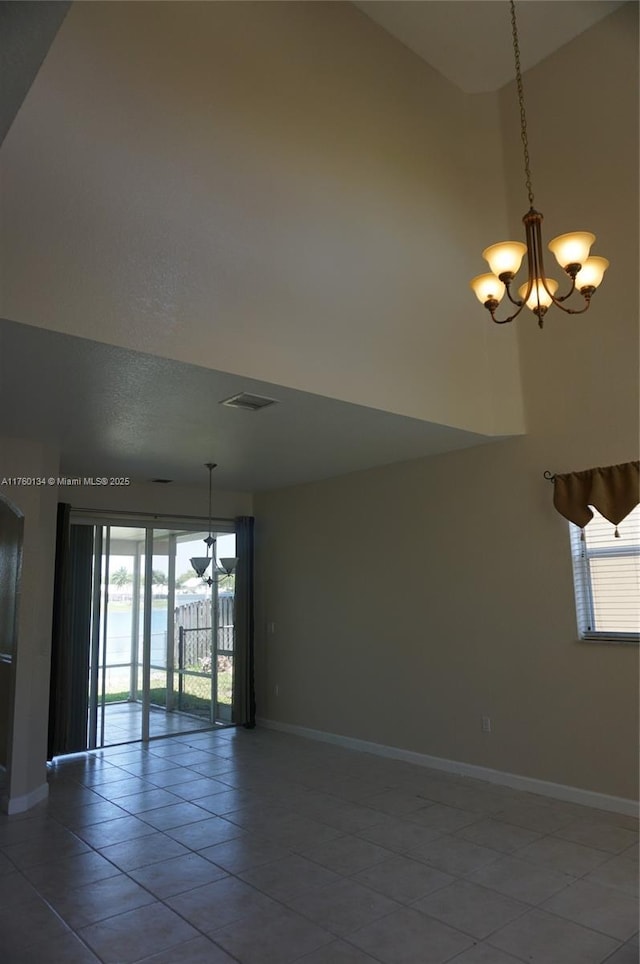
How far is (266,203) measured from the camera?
12.6ft

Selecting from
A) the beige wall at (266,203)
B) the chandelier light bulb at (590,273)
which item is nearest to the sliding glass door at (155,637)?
the beige wall at (266,203)

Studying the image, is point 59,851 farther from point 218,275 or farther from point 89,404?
point 218,275

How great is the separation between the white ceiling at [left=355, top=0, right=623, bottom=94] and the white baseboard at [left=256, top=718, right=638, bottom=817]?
550 centimetres

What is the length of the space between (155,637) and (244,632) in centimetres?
99

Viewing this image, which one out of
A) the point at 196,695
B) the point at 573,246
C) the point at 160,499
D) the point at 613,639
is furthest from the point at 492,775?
the point at 160,499

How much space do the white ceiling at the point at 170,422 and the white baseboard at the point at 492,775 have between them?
8.51 ft

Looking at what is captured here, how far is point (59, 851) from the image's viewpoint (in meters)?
3.77

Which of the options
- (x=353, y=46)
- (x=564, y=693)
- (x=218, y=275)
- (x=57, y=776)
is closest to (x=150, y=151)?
(x=218, y=275)

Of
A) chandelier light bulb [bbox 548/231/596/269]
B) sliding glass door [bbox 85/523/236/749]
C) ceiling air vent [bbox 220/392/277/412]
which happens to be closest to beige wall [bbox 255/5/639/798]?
sliding glass door [bbox 85/523/236/749]

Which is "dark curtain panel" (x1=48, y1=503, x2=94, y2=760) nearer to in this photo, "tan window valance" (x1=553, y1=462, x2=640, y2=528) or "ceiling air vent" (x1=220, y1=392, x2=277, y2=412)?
"ceiling air vent" (x1=220, y1=392, x2=277, y2=412)

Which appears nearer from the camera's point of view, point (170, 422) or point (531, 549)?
point (170, 422)

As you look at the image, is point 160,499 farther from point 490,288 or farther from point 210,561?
point 490,288

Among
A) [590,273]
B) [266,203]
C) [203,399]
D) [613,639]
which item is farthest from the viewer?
[613,639]

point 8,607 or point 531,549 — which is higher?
point 531,549
